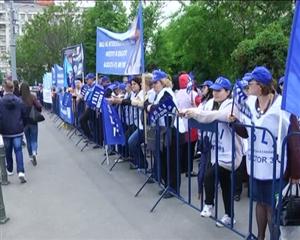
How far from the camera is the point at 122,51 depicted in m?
8.34

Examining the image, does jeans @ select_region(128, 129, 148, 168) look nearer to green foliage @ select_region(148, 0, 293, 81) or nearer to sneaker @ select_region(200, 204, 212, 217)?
sneaker @ select_region(200, 204, 212, 217)

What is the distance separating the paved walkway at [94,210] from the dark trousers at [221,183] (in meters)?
0.32

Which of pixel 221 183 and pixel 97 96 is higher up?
pixel 97 96

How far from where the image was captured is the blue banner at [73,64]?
13738 mm

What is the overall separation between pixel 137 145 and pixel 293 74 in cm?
481

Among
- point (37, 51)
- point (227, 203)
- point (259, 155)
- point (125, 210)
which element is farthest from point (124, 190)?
point (37, 51)

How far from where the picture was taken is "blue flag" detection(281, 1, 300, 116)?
12.0 ft

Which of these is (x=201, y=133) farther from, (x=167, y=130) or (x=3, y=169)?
(x=3, y=169)

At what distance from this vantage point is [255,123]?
450cm

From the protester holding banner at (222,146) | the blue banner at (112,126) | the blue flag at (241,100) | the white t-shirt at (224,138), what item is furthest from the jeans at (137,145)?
the blue flag at (241,100)

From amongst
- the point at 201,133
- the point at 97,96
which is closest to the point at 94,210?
the point at 201,133

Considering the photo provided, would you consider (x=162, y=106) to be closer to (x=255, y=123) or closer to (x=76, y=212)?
(x=76, y=212)

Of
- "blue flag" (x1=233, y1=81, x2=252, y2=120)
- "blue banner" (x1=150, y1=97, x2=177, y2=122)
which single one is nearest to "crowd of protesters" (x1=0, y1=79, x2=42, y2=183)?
"blue banner" (x1=150, y1=97, x2=177, y2=122)

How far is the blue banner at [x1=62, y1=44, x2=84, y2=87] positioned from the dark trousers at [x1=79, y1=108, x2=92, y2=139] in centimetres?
191
